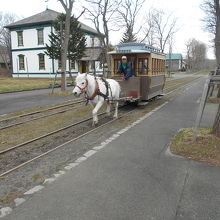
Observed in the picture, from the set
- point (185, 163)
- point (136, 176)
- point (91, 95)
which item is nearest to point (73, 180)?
point (136, 176)

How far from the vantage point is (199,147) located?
602 cm

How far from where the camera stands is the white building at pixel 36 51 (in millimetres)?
39500

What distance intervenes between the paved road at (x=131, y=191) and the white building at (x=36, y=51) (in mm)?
34864

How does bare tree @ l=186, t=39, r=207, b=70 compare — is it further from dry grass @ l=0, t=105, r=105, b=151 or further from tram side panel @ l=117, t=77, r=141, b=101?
dry grass @ l=0, t=105, r=105, b=151

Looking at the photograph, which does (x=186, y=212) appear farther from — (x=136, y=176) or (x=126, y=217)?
(x=136, y=176)

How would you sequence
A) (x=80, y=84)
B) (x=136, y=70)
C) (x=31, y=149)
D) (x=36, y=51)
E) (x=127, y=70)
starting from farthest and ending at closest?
(x=36, y=51) < (x=136, y=70) < (x=127, y=70) < (x=80, y=84) < (x=31, y=149)

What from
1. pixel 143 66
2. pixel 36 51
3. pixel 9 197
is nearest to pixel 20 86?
pixel 143 66

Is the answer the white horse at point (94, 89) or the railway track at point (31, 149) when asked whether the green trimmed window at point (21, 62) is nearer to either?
the white horse at point (94, 89)

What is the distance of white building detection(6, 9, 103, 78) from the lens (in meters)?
39.5

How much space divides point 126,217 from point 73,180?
1460 millimetres

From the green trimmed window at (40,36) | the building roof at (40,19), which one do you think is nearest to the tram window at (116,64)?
the building roof at (40,19)

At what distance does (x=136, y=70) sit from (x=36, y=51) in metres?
32.9

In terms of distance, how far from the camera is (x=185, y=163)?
530 centimetres

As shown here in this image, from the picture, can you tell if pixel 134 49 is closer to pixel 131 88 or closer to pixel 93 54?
pixel 131 88
